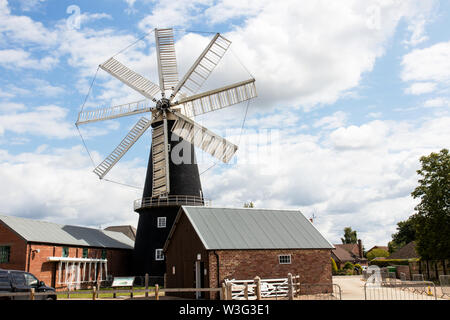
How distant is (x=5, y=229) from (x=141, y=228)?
11200 millimetres

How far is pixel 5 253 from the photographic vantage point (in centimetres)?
3138

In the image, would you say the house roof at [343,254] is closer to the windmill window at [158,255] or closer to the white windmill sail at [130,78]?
the windmill window at [158,255]

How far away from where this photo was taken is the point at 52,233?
3534cm

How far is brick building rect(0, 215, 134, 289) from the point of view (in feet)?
102

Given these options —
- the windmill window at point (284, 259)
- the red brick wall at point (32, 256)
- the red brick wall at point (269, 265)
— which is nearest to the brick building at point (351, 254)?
the red brick wall at point (269, 265)

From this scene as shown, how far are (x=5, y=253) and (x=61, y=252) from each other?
14.2 feet

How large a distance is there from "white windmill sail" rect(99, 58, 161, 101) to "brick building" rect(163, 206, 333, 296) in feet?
43.2

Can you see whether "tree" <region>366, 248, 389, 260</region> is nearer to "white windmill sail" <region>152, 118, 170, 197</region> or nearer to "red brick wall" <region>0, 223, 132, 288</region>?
"white windmill sail" <region>152, 118, 170, 197</region>

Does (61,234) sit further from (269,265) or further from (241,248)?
(269,265)

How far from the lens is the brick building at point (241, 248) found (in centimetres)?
2438
